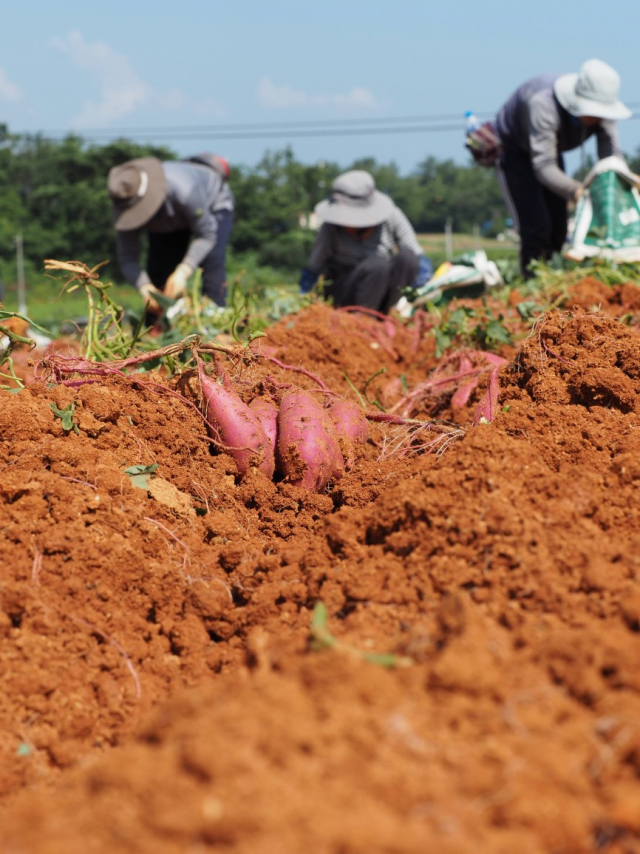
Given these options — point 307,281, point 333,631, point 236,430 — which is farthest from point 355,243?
point 333,631

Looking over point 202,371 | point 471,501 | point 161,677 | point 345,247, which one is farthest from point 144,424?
point 345,247

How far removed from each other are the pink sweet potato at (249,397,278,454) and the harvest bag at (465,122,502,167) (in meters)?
4.29

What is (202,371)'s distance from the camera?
274 centimetres

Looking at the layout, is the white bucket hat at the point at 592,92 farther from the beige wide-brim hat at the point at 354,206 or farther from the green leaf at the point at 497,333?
the green leaf at the point at 497,333

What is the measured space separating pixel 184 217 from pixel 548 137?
3018mm

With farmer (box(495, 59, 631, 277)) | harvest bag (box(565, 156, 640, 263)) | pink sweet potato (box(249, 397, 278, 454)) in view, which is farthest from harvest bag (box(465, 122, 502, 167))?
pink sweet potato (box(249, 397, 278, 454))

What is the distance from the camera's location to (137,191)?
20.7ft

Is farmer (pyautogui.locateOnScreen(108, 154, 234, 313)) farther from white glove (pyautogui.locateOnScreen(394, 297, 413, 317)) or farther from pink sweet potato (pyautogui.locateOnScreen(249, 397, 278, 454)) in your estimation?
pink sweet potato (pyautogui.locateOnScreen(249, 397, 278, 454))

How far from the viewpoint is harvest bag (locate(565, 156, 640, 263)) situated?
520 cm

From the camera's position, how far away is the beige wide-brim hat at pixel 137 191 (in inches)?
248

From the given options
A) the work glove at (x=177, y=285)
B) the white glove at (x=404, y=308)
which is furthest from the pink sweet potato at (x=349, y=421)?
the work glove at (x=177, y=285)

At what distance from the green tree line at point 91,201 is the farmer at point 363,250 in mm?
28000

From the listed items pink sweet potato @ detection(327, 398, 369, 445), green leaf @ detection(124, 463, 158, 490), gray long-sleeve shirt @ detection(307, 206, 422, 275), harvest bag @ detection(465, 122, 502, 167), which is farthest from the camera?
gray long-sleeve shirt @ detection(307, 206, 422, 275)

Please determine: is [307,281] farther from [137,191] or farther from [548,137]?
[548,137]
